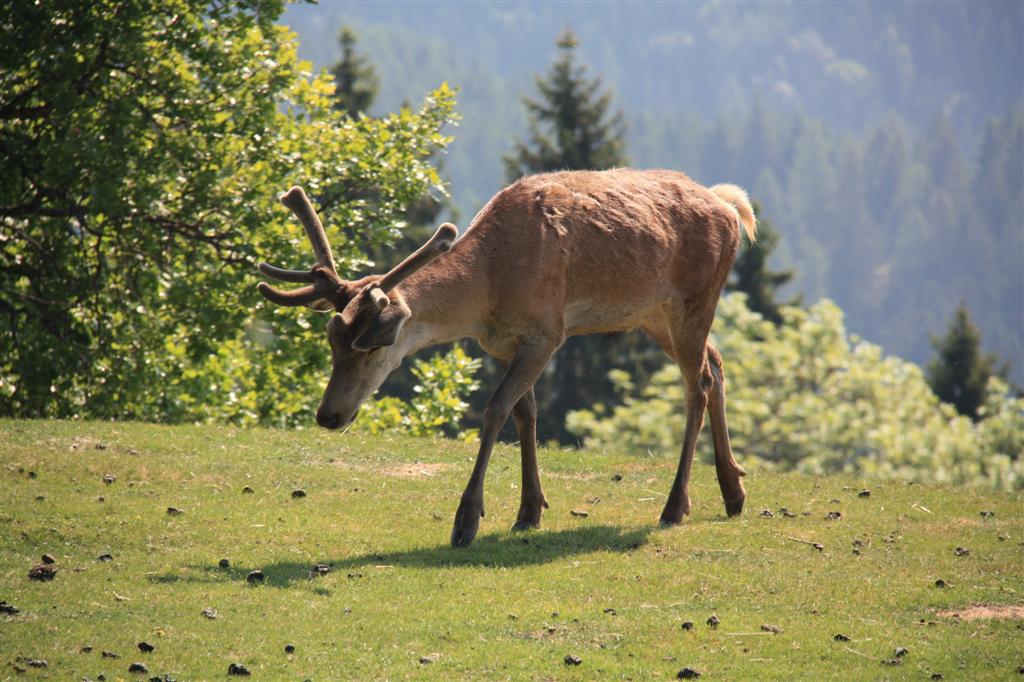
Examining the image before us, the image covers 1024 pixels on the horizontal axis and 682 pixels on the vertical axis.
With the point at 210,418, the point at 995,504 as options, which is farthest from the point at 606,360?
the point at 995,504

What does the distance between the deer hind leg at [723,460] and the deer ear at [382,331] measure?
3473 mm

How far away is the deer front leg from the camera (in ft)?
36.7

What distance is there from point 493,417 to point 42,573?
3.74 metres

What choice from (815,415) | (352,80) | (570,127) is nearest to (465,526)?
(815,415)

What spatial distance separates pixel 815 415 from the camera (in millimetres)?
58781

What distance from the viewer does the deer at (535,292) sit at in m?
11.0

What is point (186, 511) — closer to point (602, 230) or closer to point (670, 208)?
point (602, 230)

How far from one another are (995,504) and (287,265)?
10.2m

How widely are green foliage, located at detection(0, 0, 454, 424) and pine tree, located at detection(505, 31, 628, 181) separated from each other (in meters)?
40.1

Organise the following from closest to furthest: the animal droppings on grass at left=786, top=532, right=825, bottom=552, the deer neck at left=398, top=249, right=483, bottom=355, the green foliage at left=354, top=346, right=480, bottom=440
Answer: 1. the deer neck at left=398, top=249, right=483, bottom=355
2. the animal droppings on grass at left=786, top=532, right=825, bottom=552
3. the green foliage at left=354, top=346, right=480, bottom=440

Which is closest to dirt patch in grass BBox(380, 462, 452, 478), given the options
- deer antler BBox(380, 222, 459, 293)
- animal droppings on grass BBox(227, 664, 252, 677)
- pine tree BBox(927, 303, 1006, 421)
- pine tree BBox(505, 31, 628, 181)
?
deer antler BBox(380, 222, 459, 293)

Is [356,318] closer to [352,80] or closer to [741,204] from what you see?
[741,204]

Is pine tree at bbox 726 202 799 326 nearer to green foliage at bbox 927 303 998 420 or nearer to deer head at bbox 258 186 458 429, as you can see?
green foliage at bbox 927 303 998 420

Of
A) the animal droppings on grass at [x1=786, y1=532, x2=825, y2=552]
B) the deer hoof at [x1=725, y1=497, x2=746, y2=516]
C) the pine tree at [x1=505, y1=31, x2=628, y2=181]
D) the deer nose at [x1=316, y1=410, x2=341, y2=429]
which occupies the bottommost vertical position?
the animal droppings on grass at [x1=786, y1=532, x2=825, y2=552]
